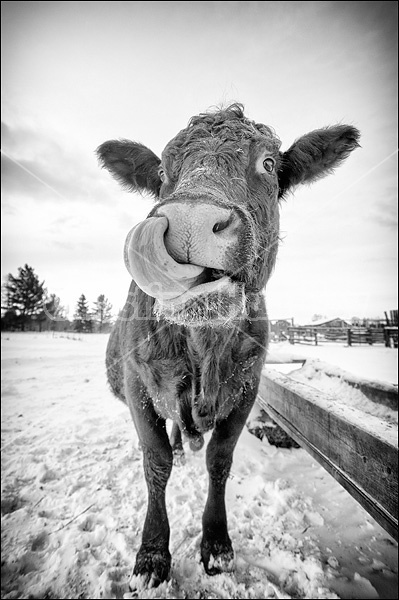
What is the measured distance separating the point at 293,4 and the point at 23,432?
471 feet

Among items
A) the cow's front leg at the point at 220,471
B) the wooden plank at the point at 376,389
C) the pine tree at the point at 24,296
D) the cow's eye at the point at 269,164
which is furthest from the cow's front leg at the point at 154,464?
the pine tree at the point at 24,296

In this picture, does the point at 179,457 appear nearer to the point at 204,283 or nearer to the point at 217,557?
the point at 217,557

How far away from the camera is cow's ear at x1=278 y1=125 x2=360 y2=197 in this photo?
238 cm

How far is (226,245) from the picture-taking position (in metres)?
1.18

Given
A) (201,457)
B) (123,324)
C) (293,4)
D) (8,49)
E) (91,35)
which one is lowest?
(201,457)

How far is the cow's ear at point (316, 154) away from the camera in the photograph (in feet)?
7.82

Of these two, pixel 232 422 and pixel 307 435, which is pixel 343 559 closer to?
pixel 307 435

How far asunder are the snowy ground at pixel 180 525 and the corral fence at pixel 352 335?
21758 millimetres

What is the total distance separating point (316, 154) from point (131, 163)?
1.84 m

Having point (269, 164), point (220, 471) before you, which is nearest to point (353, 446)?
point (220, 471)

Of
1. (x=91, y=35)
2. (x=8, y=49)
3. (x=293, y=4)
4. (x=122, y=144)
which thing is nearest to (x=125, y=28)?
(x=91, y=35)

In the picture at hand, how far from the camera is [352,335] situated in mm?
25297

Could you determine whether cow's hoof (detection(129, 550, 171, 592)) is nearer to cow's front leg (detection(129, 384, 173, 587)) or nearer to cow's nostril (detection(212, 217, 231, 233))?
cow's front leg (detection(129, 384, 173, 587))

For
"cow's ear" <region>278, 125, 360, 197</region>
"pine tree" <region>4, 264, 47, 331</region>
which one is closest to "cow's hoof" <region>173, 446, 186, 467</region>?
"cow's ear" <region>278, 125, 360, 197</region>
